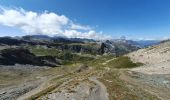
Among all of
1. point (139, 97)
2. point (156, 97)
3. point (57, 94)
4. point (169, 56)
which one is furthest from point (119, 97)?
point (169, 56)

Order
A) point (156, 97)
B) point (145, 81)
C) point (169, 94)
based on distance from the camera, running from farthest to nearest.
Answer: point (145, 81) < point (169, 94) < point (156, 97)

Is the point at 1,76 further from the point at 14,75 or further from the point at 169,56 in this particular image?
the point at 169,56

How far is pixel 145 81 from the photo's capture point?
82.2 meters

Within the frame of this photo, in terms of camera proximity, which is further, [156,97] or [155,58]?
[155,58]

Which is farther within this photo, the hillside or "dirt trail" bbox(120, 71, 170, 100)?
the hillside

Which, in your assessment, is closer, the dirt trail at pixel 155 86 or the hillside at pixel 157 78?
the dirt trail at pixel 155 86

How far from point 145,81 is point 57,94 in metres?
36.8

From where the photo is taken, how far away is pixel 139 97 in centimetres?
5556

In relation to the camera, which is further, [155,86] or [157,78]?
[157,78]

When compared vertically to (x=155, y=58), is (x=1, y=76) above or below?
below

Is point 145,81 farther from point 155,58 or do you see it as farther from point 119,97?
point 155,58

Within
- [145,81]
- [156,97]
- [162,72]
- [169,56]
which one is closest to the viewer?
[156,97]

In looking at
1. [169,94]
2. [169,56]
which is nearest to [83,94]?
[169,94]

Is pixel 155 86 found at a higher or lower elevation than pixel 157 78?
higher
